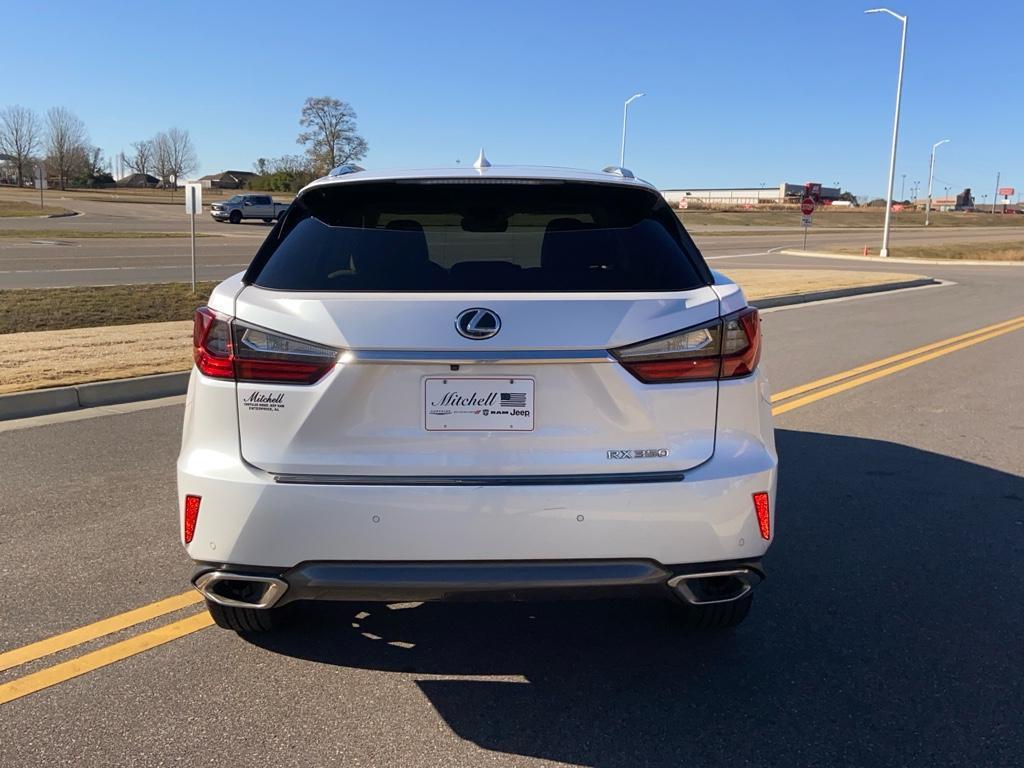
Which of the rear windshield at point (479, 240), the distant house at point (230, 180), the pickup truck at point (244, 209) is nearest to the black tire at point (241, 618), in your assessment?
the rear windshield at point (479, 240)

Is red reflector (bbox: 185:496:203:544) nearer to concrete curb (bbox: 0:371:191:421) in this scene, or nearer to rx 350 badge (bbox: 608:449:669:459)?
rx 350 badge (bbox: 608:449:669:459)

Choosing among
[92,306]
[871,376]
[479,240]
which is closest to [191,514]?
[479,240]

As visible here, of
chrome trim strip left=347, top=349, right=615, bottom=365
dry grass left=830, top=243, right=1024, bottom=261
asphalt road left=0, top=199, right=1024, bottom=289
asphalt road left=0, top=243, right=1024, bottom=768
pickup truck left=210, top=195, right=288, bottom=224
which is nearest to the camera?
chrome trim strip left=347, top=349, right=615, bottom=365

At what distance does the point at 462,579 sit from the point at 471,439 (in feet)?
1.41

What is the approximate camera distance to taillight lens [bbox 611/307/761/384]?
276 centimetres

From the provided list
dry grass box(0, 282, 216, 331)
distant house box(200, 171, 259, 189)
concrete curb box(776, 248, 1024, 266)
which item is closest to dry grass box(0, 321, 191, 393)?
dry grass box(0, 282, 216, 331)

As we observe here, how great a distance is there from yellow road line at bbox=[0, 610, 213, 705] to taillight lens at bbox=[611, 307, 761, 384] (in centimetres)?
213

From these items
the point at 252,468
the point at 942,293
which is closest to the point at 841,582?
the point at 252,468

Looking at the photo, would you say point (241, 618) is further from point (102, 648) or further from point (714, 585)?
point (714, 585)

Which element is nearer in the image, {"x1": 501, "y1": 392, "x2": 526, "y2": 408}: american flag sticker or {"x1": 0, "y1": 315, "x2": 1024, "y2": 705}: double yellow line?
{"x1": 501, "y1": 392, "x2": 526, "y2": 408}: american flag sticker

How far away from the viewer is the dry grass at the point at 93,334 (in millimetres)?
8250

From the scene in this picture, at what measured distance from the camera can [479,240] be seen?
328cm

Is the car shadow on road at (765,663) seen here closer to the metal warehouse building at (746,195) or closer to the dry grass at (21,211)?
the dry grass at (21,211)

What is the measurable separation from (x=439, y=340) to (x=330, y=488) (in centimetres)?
56
